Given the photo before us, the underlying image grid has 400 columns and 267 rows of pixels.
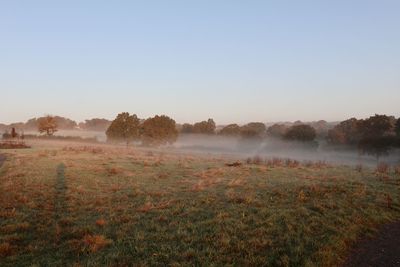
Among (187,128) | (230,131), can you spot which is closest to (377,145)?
(230,131)

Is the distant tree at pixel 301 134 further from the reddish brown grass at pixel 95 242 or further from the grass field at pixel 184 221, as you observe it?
the reddish brown grass at pixel 95 242

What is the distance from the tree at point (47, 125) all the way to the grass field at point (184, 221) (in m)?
91.9

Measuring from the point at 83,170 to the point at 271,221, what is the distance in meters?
20.3

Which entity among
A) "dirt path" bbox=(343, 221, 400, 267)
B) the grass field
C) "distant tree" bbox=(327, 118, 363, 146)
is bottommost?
"dirt path" bbox=(343, 221, 400, 267)

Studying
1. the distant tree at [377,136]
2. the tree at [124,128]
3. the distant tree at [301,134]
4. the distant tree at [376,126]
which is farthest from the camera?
the distant tree at [301,134]

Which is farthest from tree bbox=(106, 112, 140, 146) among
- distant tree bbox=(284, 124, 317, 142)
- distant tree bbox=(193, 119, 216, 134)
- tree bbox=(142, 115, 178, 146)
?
distant tree bbox=(193, 119, 216, 134)

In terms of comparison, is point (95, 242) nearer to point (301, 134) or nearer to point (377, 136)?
point (377, 136)

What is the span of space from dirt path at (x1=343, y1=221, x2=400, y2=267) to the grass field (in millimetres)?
391

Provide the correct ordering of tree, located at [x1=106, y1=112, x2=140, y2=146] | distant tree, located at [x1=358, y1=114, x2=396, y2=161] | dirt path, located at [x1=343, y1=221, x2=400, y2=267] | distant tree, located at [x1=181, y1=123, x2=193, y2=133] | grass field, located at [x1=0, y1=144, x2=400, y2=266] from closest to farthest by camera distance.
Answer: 1. grass field, located at [x1=0, y1=144, x2=400, y2=266]
2. dirt path, located at [x1=343, y1=221, x2=400, y2=267]
3. distant tree, located at [x1=358, y1=114, x2=396, y2=161]
4. tree, located at [x1=106, y1=112, x2=140, y2=146]
5. distant tree, located at [x1=181, y1=123, x2=193, y2=133]

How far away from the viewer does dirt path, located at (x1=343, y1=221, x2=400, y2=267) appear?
1058 centimetres

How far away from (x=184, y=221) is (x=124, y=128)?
85871 mm

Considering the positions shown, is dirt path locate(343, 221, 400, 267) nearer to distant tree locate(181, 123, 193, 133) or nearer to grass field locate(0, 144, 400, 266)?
grass field locate(0, 144, 400, 266)

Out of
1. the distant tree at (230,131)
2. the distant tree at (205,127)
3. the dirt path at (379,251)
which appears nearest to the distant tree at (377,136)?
the distant tree at (230,131)

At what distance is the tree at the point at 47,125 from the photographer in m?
109
